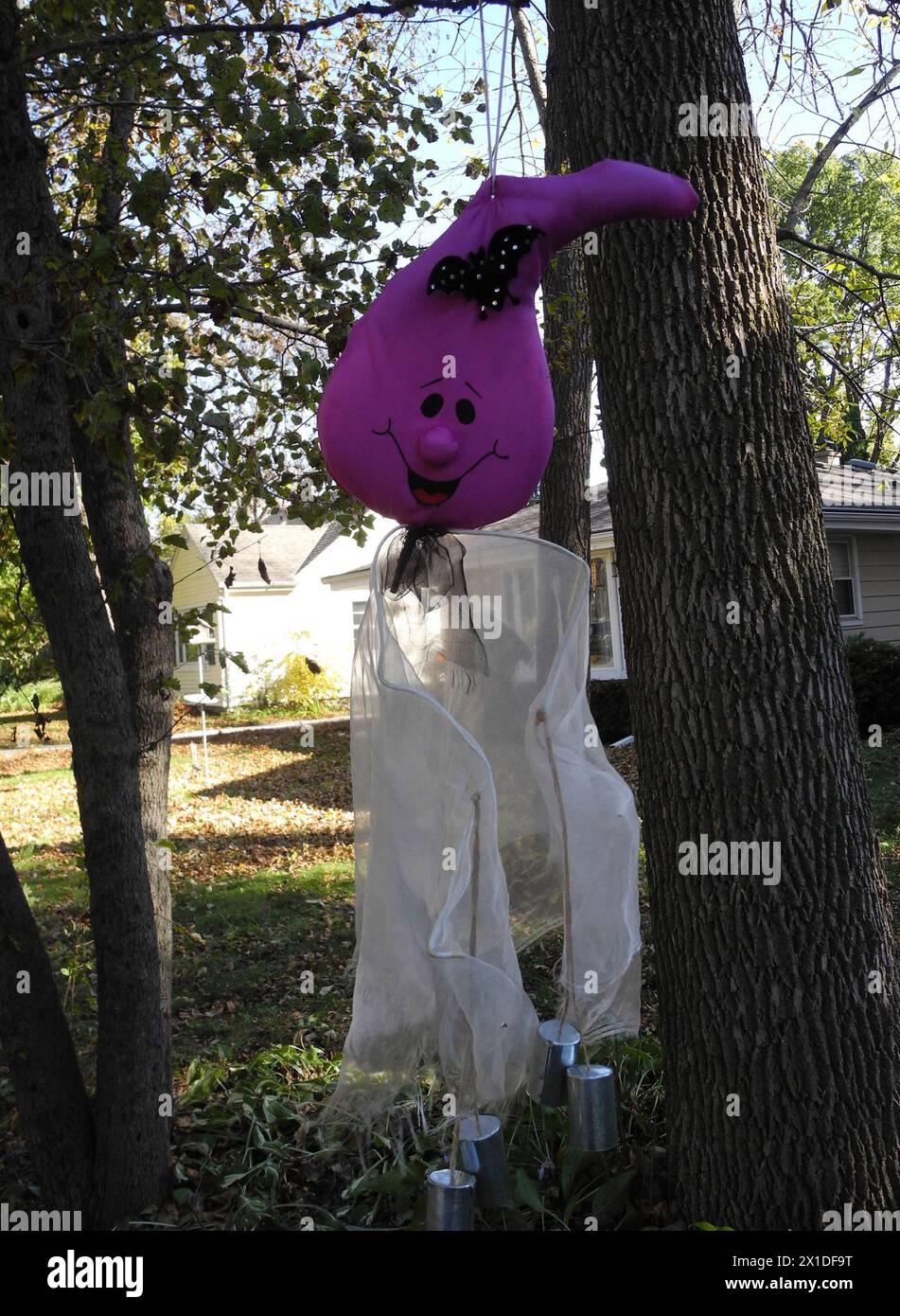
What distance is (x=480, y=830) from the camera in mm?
2176

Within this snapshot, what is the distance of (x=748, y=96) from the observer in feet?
9.67

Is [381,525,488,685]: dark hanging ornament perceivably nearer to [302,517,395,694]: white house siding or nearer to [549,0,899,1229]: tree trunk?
[549,0,899,1229]: tree trunk

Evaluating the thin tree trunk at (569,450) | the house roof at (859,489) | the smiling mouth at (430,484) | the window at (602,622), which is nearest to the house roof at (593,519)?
the window at (602,622)

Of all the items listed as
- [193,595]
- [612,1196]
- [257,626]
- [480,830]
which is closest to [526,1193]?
[612,1196]

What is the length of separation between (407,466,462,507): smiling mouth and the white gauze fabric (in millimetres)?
205

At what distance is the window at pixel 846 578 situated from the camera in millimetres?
15242

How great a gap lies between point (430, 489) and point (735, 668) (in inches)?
41.7

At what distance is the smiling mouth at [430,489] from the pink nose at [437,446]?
52 millimetres

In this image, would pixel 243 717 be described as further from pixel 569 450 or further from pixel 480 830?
pixel 480 830

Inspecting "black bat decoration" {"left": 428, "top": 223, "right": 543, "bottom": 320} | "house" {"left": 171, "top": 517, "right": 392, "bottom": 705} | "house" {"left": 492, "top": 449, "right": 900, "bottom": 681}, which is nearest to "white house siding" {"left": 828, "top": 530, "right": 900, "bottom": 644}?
"house" {"left": 492, "top": 449, "right": 900, "bottom": 681}

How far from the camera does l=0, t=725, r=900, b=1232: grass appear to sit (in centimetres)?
334

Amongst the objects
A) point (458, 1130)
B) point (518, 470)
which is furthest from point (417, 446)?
point (458, 1130)

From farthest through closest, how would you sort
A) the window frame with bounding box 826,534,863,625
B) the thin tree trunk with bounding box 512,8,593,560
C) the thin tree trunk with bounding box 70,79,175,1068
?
the window frame with bounding box 826,534,863,625 < the thin tree trunk with bounding box 512,8,593,560 < the thin tree trunk with bounding box 70,79,175,1068

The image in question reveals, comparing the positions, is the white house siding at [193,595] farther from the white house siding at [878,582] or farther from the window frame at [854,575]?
the white house siding at [878,582]
